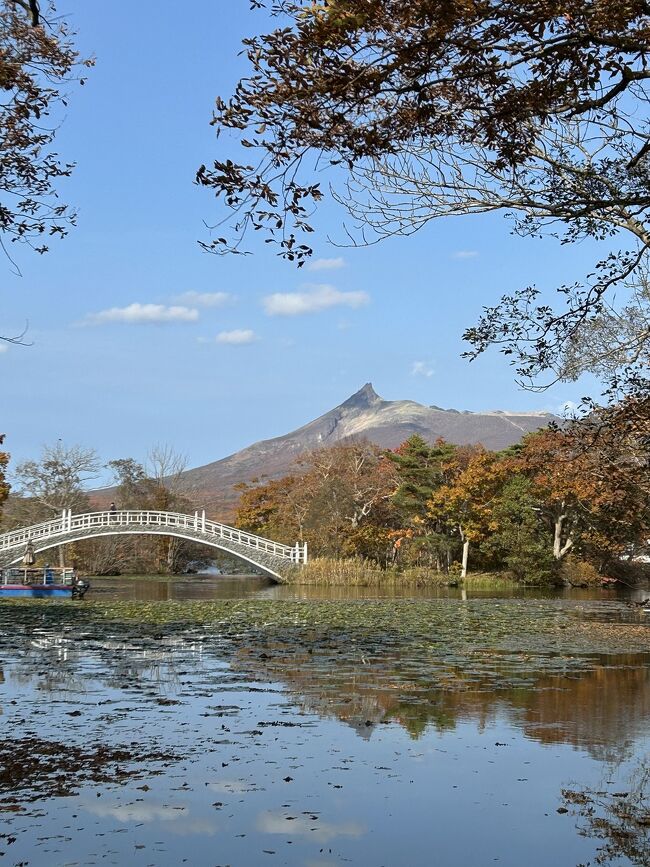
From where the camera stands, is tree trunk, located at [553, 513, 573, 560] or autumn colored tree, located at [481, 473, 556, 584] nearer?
autumn colored tree, located at [481, 473, 556, 584]

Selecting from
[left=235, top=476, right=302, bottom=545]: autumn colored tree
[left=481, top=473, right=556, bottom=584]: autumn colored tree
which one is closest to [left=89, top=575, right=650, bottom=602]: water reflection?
[left=481, top=473, right=556, bottom=584]: autumn colored tree

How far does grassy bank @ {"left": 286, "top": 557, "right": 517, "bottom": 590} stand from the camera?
108ft

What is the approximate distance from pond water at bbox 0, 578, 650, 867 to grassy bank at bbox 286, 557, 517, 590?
2071 cm

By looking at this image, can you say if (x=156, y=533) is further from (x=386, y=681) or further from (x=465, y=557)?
(x=386, y=681)

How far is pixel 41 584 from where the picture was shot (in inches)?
1001

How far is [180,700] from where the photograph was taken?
25.7 feet

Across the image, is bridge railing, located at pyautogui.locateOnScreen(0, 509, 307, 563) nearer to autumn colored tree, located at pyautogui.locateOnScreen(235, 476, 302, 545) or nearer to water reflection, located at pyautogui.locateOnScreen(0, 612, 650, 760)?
autumn colored tree, located at pyautogui.locateOnScreen(235, 476, 302, 545)

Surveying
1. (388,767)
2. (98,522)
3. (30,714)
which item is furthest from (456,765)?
(98,522)

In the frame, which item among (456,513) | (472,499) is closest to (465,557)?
(456,513)

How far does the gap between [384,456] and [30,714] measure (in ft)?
118

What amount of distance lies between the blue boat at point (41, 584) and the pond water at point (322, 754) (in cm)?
1268

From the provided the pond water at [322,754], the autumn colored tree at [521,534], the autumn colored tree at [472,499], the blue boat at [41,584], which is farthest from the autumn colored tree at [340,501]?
the pond water at [322,754]

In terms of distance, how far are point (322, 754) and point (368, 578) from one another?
2714 centimetres

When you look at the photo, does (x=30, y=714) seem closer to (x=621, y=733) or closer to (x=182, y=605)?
(x=621, y=733)
